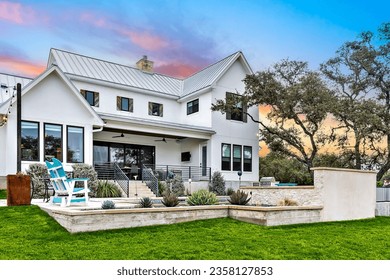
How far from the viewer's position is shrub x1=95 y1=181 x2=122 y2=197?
1521 centimetres

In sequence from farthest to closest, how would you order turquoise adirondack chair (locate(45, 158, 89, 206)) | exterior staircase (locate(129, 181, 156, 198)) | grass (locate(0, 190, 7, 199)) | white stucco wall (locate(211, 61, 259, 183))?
white stucco wall (locate(211, 61, 259, 183)), exterior staircase (locate(129, 181, 156, 198)), grass (locate(0, 190, 7, 199)), turquoise adirondack chair (locate(45, 158, 89, 206))

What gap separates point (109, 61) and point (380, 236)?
20.1m

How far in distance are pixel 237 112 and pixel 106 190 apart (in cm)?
1014

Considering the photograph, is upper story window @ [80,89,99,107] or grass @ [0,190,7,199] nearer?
grass @ [0,190,7,199]

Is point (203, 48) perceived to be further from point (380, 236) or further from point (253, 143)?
point (380, 236)

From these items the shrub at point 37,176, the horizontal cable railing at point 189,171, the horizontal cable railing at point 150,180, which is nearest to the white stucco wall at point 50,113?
the shrub at point 37,176

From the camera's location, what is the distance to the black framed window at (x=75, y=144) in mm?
16641

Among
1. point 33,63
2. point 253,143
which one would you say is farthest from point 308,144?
point 33,63

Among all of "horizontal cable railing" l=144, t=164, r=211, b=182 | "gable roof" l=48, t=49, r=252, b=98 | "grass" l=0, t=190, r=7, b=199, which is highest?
"gable roof" l=48, t=49, r=252, b=98

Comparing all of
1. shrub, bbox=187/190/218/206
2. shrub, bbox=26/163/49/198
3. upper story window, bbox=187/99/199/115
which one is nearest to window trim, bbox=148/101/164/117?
upper story window, bbox=187/99/199/115

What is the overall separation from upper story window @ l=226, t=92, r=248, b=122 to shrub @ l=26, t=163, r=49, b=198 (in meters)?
11.5

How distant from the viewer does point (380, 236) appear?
8.50 meters

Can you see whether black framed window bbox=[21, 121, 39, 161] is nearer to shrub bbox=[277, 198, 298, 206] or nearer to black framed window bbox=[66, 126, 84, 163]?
black framed window bbox=[66, 126, 84, 163]

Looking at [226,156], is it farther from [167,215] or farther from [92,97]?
[167,215]
